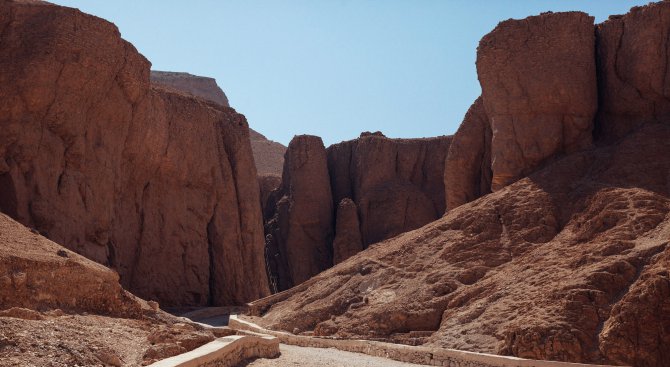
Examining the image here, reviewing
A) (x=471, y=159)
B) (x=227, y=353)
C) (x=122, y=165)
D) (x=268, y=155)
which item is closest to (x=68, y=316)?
(x=227, y=353)

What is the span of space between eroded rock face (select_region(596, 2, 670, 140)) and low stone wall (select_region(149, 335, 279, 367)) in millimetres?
12473

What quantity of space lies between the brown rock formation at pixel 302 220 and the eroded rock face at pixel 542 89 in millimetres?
22360

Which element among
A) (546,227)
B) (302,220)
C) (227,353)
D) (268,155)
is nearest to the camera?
(227,353)

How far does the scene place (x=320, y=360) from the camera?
52.5ft


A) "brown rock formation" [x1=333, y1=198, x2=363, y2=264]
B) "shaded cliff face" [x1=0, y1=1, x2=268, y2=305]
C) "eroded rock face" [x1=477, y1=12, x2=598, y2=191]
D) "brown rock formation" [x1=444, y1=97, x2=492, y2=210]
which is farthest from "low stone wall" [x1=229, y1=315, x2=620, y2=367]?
"brown rock formation" [x1=333, y1=198, x2=363, y2=264]

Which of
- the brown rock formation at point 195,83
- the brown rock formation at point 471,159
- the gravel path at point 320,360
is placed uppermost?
the brown rock formation at point 195,83

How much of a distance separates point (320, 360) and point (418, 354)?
209 centimetres

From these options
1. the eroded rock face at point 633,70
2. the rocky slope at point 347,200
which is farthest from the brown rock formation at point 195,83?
the eroded rock face at point 633,70

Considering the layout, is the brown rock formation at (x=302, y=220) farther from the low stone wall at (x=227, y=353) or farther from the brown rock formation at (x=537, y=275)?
the low stone wall at (x=227, y=353)

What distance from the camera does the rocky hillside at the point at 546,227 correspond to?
16.0 m

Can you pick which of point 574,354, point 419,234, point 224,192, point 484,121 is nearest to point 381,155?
point 224,192

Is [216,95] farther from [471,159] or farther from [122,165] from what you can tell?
[471,159]

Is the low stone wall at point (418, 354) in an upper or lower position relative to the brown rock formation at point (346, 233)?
lower

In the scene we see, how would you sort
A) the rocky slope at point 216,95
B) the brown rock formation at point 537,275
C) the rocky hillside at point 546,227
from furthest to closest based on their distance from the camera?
1. the rocky slope at point 216,95
2. the rocky hillside at point 546,227
3. the brown rock formation at point 537,275
